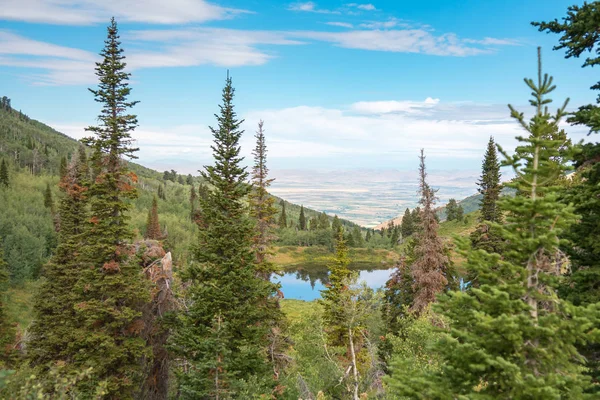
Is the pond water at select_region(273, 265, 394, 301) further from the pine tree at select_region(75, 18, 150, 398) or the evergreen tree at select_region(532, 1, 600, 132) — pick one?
→ the evergreen tree at select_region(532, 1, 600, 132)

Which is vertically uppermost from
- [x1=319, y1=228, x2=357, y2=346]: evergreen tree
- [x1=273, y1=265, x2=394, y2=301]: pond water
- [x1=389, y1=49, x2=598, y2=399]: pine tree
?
[x1=389, y1=49, x2=598, y2=399]: pine tree

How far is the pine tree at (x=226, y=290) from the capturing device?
58.3 feet

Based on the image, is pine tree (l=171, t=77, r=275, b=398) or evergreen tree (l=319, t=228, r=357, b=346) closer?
pine tree (l=171, t=77, r=275, b=398)

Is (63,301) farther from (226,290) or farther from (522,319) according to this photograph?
(522,319)

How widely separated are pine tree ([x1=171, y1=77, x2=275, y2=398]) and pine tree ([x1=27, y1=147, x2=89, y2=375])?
18.5ft

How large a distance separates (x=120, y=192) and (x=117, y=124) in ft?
12.4

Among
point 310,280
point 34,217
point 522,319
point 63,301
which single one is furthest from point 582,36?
point 34,217

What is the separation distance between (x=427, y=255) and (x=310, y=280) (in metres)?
88.1

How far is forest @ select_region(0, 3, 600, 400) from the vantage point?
6758 millimetres

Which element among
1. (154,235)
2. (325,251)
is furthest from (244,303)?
(325,251)

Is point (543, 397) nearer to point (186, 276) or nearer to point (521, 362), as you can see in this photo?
point (521, 362)

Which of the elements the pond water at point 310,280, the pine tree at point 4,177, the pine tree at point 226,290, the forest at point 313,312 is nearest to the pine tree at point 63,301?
the forest at point 313,312

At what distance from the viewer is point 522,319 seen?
637 centimetres

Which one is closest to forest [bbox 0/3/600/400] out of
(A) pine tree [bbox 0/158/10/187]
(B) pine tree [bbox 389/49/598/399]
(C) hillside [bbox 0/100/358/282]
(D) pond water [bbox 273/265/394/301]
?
(B) pine tree [bbox 389/49/598/399]
